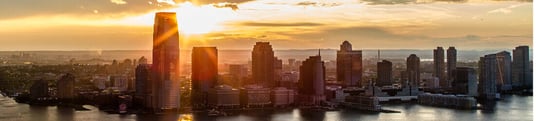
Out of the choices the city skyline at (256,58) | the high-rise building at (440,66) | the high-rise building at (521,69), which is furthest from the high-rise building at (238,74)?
the high-rise building at (521,69)

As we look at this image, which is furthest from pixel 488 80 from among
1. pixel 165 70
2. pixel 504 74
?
pixel 165 70

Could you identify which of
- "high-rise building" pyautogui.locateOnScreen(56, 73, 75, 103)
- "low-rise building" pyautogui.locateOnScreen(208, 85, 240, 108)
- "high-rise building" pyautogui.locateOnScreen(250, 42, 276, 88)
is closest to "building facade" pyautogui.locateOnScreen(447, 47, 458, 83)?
"high-rise building" pyautogui.locateOnScreen(250, 42, 276, 88)

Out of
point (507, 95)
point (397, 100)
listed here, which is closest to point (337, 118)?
point (397, 100)

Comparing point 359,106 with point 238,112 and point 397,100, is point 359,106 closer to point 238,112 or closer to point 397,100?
point 397,100

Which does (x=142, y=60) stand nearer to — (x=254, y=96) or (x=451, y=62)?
(x=254, y=96)

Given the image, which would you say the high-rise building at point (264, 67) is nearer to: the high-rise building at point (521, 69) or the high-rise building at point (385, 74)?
the high-rise building at point (385, 74)

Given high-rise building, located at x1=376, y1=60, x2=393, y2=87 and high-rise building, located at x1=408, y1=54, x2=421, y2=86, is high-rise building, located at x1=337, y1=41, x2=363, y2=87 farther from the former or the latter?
high-rise building, located at x1=408, y1=54, x2=421, y2=86
